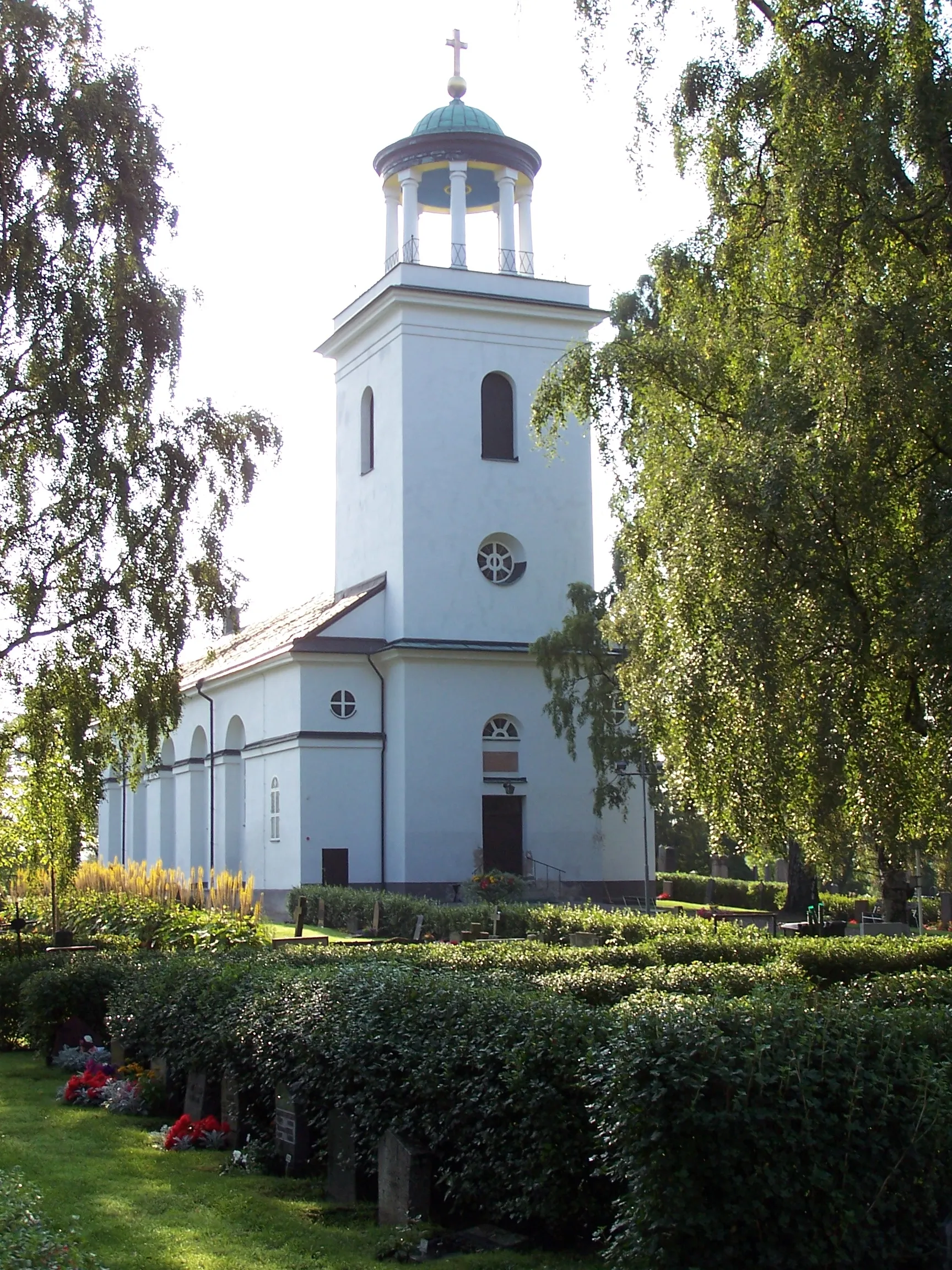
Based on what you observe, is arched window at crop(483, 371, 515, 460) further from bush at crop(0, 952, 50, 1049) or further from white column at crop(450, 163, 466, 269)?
bush at crop(0, 952, 50, 1049)

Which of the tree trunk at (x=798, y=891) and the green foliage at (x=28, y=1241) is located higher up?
the green foliage at (x=28, y=1241)

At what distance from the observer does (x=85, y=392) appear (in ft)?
59.7

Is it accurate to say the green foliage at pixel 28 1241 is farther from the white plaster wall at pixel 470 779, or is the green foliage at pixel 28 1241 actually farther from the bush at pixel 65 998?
the white plaster wall at pixel 470 779

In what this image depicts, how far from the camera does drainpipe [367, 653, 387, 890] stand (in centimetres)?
3444

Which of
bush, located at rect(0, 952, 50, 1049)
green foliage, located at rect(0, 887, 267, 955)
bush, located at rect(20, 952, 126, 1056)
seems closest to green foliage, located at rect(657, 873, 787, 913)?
green foliage, located at rect(0, 887, 267, 955)

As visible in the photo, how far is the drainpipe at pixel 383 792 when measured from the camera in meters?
34.4

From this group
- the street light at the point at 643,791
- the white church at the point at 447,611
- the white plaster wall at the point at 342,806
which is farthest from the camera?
the white church at the point at 447,611

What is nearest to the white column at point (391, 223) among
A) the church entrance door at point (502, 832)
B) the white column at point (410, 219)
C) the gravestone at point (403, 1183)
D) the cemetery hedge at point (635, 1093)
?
the white column at point (410, 219)

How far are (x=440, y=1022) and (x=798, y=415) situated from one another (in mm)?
6499

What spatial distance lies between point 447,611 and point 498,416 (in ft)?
18.7

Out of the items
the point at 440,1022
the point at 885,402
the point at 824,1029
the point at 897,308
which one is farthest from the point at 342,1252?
the point at 897,308

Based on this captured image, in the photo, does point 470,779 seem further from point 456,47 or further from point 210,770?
point 456,47

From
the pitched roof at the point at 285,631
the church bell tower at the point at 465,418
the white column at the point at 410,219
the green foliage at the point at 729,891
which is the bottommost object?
the green foliage at the point at 729,891

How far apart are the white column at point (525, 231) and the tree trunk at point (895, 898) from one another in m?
19.2
